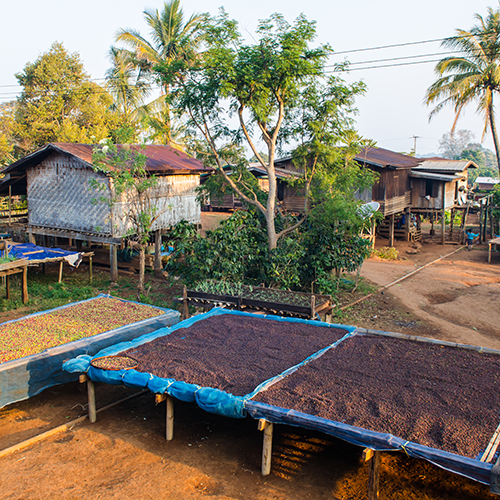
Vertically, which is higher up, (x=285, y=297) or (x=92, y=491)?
(x=285, y=297)

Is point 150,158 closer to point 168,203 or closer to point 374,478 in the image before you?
point 168,203

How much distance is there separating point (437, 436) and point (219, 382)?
8.49ft

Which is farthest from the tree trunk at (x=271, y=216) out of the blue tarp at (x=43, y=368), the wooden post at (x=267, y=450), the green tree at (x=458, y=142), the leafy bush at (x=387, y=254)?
the green tree at (x=458, y=142)

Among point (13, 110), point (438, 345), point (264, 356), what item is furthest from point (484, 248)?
point (13, 110)

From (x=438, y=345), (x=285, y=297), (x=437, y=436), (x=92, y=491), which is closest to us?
(x=437, y=436)

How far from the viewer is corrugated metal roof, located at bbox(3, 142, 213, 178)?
14.2 meters

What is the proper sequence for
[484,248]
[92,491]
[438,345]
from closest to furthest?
[92,491]
[438,345]
[484,248]

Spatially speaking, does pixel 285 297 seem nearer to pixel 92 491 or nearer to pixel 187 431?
pixel 187 431

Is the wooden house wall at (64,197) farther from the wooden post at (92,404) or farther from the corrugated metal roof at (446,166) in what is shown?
the corrugated metal roof at (446,166)

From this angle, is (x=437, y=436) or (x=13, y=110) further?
(x=13, y=110)

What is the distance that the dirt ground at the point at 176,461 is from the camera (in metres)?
5.00

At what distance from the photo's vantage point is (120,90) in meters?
25.6

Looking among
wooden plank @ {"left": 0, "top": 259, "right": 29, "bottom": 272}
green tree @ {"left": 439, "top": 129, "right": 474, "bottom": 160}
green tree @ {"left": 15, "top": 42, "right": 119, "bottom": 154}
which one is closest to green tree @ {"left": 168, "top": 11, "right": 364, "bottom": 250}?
wooden plank @ {"left": 0, "top": 259, "right": 29, "bottom": 272}

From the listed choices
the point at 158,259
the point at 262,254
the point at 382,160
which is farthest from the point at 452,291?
the point at 158,259
